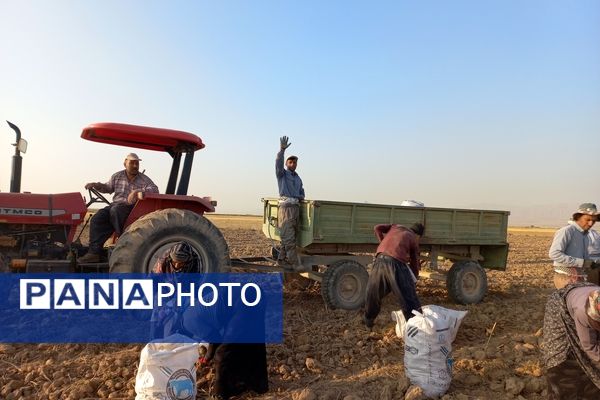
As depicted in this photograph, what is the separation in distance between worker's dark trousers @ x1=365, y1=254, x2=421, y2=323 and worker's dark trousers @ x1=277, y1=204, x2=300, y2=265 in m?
1.41

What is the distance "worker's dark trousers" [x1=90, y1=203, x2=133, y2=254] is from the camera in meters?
4.72

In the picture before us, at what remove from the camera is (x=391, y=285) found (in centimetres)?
475

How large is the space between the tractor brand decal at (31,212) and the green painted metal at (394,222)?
2.87 meters

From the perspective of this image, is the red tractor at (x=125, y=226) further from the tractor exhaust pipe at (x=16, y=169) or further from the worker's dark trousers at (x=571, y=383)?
the worker's dark trousers at (x=571, y=383)

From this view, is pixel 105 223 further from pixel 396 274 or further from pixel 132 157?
pixel 396 274

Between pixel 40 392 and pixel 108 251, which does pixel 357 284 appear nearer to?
pixel 108 251

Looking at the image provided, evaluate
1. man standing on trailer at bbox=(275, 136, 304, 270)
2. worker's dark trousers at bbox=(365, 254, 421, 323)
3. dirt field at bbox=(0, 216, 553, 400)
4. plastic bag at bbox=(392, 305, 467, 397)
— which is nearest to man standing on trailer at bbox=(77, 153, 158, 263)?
dirt field at bbox=(0, 216, 553, 400)

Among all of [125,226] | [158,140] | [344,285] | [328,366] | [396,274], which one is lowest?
[328,366]

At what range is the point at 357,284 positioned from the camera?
609cm

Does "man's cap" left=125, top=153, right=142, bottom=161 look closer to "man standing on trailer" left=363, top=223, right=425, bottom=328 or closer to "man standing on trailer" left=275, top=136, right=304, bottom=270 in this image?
"man standing on trailer" left=275, top=136, right=304, bottom=270

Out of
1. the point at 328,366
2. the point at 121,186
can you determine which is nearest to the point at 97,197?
the point at 121,186

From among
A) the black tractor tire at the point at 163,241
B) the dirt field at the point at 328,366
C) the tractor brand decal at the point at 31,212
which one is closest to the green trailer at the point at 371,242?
the dirt field at the point at 328,366

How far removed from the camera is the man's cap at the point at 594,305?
8.28 ft

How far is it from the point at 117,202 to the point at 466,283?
517 centimetres
